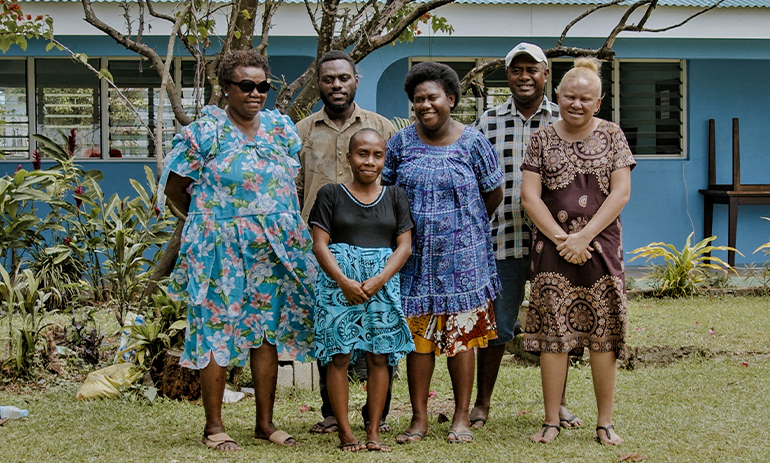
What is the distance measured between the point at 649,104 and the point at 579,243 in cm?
771

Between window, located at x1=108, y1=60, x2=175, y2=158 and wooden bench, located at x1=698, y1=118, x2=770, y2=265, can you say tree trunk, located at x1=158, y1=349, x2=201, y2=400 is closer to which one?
window, located at x1=108, y1=60, x2=175, y2=158

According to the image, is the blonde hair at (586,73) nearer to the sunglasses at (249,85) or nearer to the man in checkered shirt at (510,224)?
the man in checkered shirt at (510,224)

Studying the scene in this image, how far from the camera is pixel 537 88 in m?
4.33

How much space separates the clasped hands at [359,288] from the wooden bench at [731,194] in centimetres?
735

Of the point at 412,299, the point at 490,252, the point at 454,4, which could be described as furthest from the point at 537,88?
the point at 454,4

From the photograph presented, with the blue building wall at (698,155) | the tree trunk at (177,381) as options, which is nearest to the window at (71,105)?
the blue building wall at (698,155)

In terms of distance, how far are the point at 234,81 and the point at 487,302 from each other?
61.4 inches

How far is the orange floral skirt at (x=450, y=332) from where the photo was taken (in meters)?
3.99

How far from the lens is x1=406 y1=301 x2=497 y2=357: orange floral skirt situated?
399 centimetres

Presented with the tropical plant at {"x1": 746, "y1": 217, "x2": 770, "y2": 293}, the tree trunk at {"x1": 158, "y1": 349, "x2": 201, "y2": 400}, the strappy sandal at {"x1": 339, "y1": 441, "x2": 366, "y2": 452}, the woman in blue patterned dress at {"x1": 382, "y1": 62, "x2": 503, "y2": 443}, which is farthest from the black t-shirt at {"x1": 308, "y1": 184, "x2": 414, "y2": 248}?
the tropical plant at {"x1": 746, "y1": 217, "x2": 770, "y2": 293}

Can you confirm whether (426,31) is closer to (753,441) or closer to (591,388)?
(591,388)

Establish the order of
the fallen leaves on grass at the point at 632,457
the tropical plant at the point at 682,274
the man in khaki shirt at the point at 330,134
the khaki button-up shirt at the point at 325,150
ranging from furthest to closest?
the tropical plant at the point at 682,274 < the khaki button-up shirt at the point at 325,150 < the man in khaki shirt at the point at 330,134 < the fallen leaves on grass at the point at 632,457

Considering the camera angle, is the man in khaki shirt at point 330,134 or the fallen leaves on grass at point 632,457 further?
the man in khaki shirt at point 330,134

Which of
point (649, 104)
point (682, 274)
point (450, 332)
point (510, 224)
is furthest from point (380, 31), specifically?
point (649, 104)
